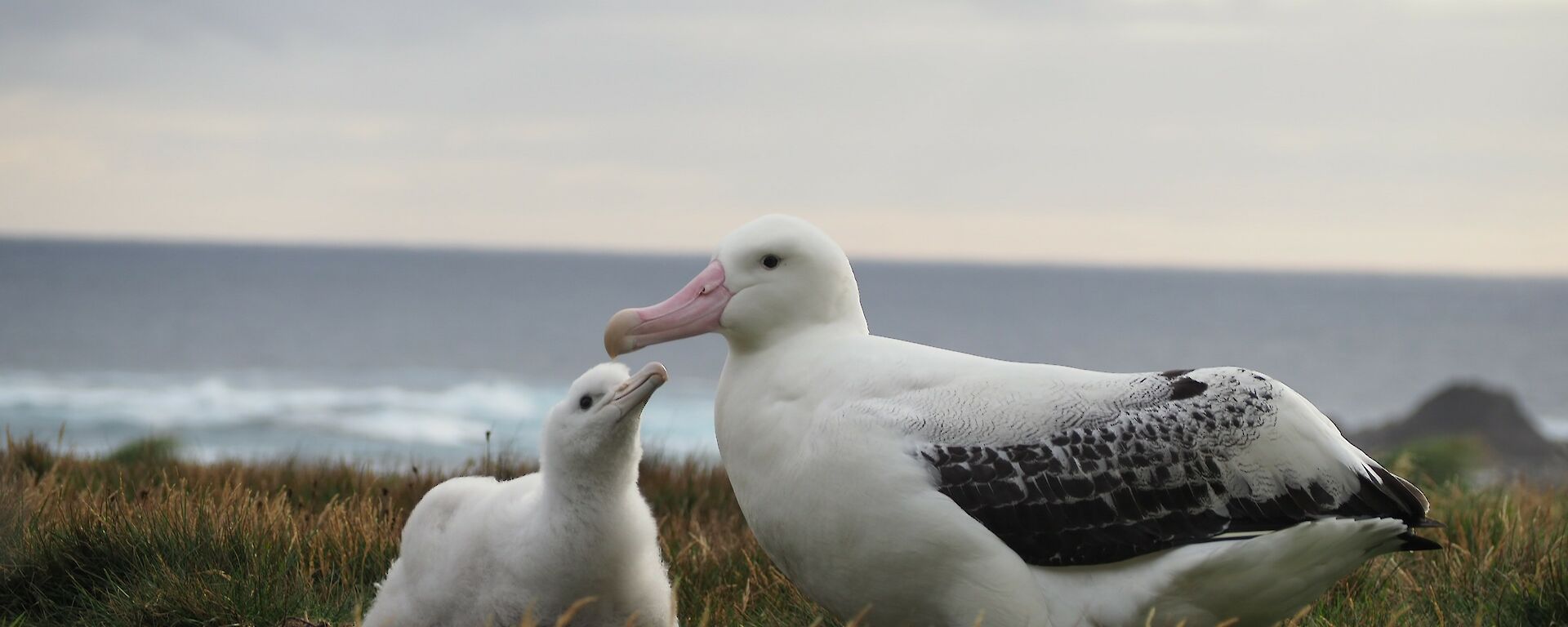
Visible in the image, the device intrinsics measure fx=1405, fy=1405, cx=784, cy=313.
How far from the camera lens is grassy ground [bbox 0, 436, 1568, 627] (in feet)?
15.6

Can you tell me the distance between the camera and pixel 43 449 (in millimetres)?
8047

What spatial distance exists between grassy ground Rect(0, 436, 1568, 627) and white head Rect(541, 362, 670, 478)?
22.1 inches

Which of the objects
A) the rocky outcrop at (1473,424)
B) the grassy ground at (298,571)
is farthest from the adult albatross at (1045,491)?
the rocky outcrop at (1473,424)

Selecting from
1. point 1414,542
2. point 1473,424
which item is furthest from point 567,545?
point 1473,424

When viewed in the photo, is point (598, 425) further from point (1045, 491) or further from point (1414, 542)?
point (1414, 542)

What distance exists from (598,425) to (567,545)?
38 centimetres

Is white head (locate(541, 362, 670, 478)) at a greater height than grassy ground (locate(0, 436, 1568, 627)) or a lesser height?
greater

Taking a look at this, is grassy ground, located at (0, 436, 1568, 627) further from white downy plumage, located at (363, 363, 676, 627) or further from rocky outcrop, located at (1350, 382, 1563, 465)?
rocky outcrop, located at (1350, 382, 1563, 465)

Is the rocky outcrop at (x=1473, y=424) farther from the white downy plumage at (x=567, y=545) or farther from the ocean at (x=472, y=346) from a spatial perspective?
the white downy plumage at (x=567, y=545)

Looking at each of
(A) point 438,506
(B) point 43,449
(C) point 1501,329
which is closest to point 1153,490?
(A) point 438,506

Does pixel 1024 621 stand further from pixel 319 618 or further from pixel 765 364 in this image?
pixel 319 618

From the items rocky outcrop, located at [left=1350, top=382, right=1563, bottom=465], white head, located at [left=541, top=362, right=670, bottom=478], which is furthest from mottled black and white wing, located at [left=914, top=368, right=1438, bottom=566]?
rocky outcrop, located at [left=1350, top=382, right=1563, bottom=465]

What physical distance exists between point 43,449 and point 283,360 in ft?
193

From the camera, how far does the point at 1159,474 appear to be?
156 inches
